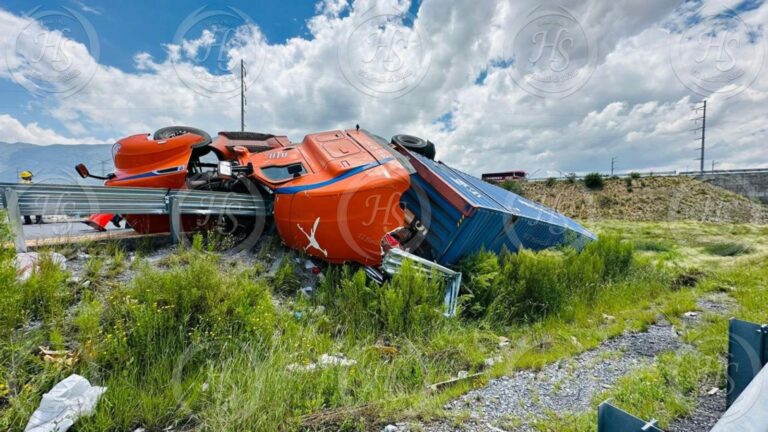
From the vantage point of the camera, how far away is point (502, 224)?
4980mm

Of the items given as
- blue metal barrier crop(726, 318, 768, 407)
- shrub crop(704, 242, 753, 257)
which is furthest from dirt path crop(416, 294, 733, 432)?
shrub crop(704, 242, 753, 257)

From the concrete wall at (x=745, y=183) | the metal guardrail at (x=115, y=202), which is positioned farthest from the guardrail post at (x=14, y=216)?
the concrete wall at (x=745, y=183)

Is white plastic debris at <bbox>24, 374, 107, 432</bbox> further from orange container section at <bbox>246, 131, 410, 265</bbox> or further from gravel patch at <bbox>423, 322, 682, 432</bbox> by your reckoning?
orange container section at <bbox>246, 131, 410, 265</bbox>

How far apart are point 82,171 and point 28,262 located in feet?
8.73

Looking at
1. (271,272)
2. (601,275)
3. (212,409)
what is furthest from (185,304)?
(601,275)

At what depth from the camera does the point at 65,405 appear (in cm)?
214

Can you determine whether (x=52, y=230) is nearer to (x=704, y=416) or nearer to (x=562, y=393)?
(x=562, y=393)

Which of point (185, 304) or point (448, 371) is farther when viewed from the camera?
point (448, 371)

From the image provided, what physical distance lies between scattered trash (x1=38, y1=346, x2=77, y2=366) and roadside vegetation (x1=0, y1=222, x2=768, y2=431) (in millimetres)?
16

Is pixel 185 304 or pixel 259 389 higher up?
pixel 185 304

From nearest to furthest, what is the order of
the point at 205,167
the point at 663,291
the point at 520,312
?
the point at 520,312
the point at 663,291
the point at 205,167

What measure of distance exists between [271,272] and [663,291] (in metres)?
6.17

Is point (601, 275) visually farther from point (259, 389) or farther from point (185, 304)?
point (185, 304)

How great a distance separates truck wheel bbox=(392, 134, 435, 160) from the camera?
6.87 meters
